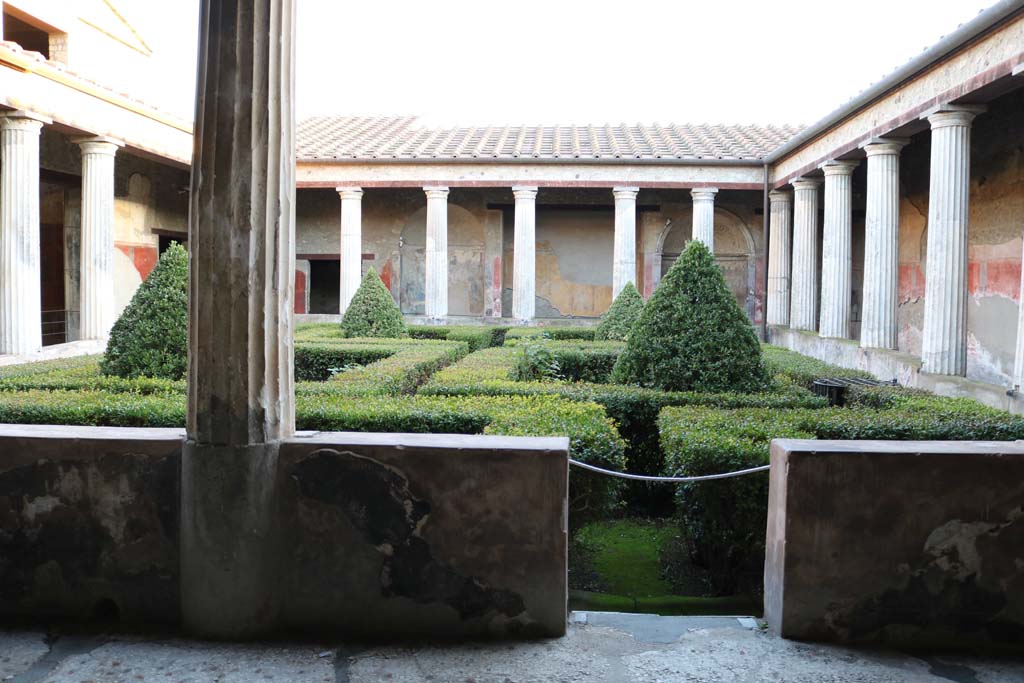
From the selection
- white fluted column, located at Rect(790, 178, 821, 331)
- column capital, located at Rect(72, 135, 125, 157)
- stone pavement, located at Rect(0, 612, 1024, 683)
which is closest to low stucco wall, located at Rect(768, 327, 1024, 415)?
white fluted column, located at Rect(790, 178, 821, 331)

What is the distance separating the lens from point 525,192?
56.0 feet

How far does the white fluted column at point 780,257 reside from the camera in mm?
16594

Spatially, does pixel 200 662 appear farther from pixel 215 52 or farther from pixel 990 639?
pixel 990 639

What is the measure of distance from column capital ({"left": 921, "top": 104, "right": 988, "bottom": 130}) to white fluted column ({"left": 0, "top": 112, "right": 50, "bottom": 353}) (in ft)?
35.0

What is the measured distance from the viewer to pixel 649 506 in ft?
17.9

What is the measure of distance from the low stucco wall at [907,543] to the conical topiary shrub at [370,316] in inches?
346

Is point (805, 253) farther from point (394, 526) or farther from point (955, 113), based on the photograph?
point (394, 526)

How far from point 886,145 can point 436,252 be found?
28.5ft

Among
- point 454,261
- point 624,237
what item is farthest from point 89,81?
point 624,237

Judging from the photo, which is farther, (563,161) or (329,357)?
(563,161)

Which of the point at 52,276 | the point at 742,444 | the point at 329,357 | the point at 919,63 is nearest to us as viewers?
the point at 742,444

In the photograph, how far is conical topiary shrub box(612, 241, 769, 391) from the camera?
6.00 m

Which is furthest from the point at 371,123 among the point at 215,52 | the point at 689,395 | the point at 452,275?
the point at 215,52

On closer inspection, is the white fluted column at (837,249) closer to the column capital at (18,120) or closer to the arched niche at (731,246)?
the arched niche at (731,246)
